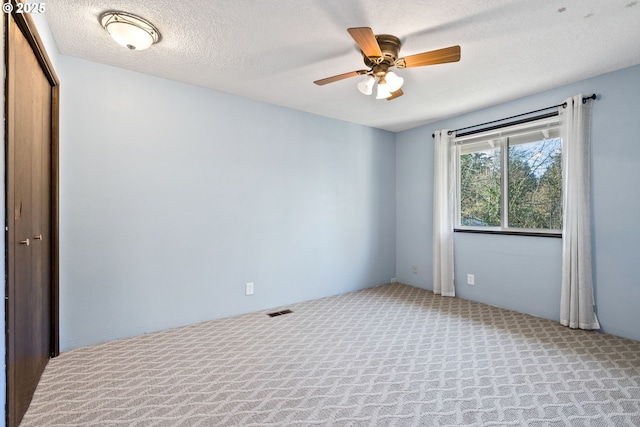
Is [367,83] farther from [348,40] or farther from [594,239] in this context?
[594,239]

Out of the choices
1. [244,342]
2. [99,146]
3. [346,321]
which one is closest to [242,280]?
[244,342]

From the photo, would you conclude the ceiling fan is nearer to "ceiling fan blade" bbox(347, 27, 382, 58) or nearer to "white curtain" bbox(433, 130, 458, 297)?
"ceiling fan blade" bbox(347, 27, 382, 58)

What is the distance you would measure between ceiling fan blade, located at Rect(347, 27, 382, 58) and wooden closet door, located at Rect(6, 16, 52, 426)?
1668mm

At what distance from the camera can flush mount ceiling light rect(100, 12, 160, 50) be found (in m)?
1.92

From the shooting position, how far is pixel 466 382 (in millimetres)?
2002

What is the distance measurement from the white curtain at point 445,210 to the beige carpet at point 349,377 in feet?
3.04

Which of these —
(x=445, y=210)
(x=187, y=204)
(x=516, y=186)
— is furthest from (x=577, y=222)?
(x=187, y=204)

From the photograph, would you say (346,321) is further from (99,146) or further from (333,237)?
(99,146)

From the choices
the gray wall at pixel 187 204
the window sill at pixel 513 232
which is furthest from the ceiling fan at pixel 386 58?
the window sill at pixel 513 232

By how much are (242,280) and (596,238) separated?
11.3ft

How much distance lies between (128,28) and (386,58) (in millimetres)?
1720

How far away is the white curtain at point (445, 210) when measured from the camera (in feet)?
12.9

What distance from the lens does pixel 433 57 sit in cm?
200

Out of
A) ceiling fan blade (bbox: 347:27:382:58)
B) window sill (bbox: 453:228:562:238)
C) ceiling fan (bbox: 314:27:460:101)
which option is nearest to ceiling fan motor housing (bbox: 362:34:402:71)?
ceiling fan (bbox: 314:27:460:101)
